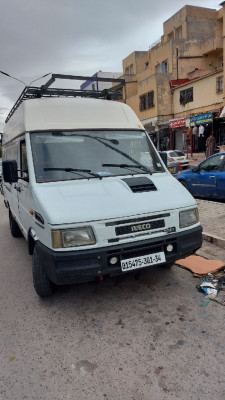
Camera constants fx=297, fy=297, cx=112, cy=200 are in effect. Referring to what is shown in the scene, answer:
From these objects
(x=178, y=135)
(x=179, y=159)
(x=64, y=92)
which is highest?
(x=178, y=135)

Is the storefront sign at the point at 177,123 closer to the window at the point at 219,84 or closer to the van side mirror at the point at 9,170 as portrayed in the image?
the window at the point at 219,84

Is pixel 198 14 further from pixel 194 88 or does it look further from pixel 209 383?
pixel 209 383

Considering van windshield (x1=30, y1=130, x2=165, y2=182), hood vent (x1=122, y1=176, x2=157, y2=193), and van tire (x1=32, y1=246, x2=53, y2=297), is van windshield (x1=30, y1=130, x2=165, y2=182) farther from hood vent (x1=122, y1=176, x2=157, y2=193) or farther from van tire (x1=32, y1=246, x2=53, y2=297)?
van tire (x1=32, y1=246, x2=53, y2=297)

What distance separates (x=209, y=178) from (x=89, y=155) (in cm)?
517

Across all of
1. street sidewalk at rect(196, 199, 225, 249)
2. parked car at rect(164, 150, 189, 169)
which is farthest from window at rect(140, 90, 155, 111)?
street sidewalk at rect(196, 199, 225, 249)

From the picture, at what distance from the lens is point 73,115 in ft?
14.1

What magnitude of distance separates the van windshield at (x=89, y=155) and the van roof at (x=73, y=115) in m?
0.12

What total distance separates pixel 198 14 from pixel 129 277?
1242 inches

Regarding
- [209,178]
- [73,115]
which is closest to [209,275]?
[73,115]

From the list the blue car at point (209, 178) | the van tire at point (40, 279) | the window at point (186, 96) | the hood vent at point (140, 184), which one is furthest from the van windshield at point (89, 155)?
the window at point (186, 96)

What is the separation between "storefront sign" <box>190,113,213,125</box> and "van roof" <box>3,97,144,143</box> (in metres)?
16.8

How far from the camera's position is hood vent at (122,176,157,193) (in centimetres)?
355

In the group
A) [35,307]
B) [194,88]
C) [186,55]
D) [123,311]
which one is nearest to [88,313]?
[123,311]

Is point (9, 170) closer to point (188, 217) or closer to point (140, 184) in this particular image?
point (140, 184)
